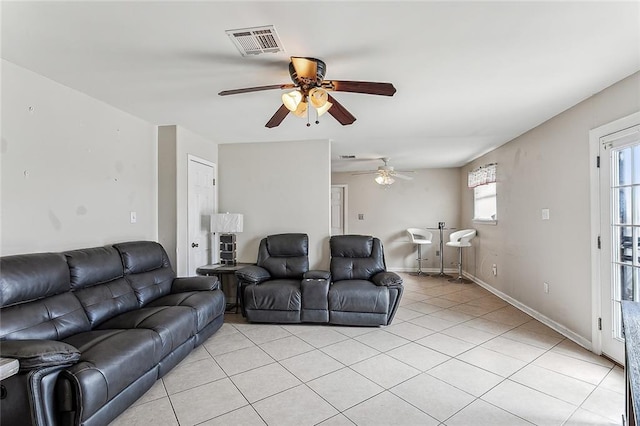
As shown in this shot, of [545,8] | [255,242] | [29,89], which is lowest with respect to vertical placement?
[255,242]

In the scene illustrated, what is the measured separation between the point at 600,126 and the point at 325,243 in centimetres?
326

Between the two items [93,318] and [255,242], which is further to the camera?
[255,242]

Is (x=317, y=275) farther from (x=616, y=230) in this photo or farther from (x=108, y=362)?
(x=616, y=230)

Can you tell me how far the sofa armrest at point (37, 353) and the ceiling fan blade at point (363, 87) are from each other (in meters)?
2.27

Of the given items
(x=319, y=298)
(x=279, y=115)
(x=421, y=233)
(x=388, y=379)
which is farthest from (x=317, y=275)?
(x=421, y=233)

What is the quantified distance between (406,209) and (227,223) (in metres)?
4.45

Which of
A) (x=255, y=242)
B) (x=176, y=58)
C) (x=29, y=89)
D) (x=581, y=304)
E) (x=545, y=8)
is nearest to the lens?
(x=545, y=8)

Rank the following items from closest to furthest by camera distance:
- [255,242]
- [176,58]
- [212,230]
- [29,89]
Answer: [176,58] → [29,89] → [212,230] → [255,242]

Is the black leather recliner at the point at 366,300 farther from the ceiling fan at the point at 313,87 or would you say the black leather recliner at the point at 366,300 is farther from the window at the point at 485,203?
the window at the point at 485,203

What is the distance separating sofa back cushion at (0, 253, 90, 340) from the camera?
1.94 m

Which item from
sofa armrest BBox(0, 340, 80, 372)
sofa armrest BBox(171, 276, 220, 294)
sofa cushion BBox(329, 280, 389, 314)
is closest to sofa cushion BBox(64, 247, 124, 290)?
sofa armrest BBox(171, 276, 220, 294)

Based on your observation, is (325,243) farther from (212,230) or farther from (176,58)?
(176,58)

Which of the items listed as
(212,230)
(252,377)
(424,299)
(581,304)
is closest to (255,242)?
(212,230)

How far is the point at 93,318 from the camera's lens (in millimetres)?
2457
